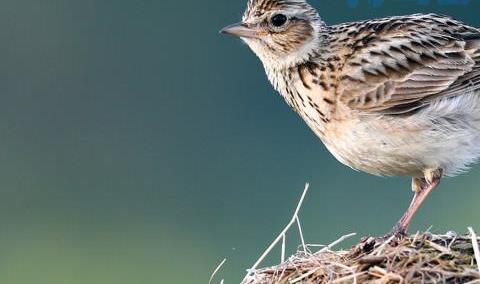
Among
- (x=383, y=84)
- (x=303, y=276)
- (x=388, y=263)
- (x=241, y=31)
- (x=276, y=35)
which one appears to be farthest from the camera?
(x=276, y=35)

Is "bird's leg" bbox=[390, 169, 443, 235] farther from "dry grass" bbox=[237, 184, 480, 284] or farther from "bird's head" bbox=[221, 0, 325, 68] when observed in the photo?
"bird's head" bbox=[221, 0, 325, 68]

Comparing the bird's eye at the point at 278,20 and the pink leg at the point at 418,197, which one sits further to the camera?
the bird's eye at the point at 278,20

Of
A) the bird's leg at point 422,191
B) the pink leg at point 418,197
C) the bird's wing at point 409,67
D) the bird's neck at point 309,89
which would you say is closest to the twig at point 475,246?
the pink leg at point 418,197

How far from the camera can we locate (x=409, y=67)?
13789mm

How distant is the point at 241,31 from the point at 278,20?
436 millimetres

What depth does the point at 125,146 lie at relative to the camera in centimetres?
3512

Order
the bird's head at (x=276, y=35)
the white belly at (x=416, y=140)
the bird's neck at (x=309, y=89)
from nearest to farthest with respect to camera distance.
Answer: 1. the white belly at (x=416, y=140)
2. the bird's neck at (x=309, y=89)
3. the bird's head at (x=276, y=35)

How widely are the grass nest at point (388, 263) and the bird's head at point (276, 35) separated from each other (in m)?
2.69

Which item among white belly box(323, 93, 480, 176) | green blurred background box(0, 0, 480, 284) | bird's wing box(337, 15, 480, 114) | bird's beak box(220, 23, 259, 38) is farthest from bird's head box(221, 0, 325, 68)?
green blurred background box(0, 0, 480, 284)

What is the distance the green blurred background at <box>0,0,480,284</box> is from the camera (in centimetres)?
2591

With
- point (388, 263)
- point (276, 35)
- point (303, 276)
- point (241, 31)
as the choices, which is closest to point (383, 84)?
point (276, 35)

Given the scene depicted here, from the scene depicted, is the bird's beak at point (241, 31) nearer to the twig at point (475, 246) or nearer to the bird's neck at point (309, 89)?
the bird's neck at point (309, 89)

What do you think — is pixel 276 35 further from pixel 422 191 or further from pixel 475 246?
pixel 475 246

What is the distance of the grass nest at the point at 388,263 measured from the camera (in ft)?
36.4
